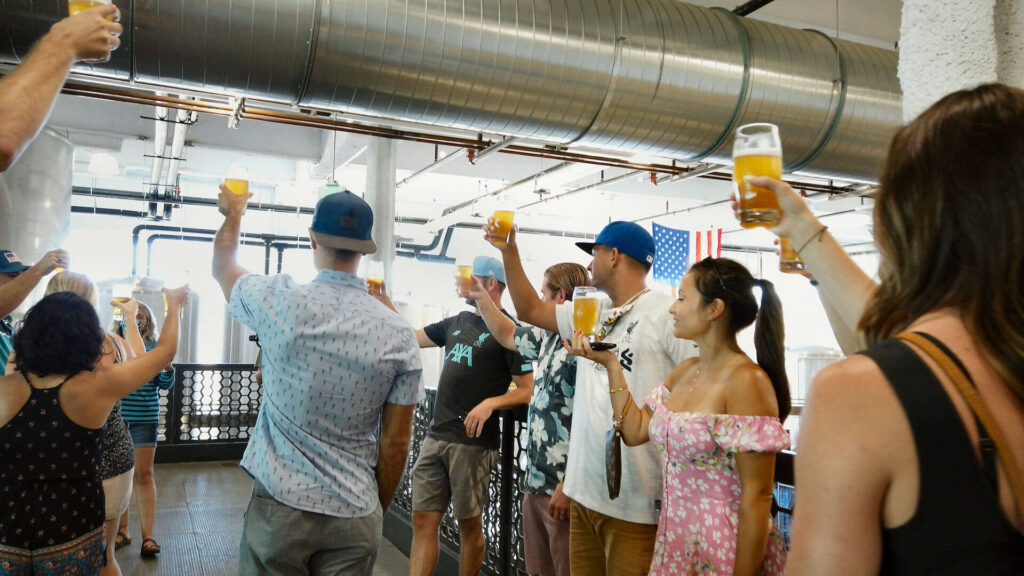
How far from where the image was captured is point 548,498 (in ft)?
9.23

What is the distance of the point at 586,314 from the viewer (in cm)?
205

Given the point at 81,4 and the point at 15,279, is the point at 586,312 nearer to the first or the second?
the point at 81,4

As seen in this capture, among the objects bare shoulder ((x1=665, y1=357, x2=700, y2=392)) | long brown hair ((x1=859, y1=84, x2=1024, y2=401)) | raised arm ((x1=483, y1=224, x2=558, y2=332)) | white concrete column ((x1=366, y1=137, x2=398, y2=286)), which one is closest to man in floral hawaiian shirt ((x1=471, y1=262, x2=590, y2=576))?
raised arm ((x1=483, y1=224, x2=558, y2=332))

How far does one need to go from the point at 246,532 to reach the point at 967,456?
67.9 inches

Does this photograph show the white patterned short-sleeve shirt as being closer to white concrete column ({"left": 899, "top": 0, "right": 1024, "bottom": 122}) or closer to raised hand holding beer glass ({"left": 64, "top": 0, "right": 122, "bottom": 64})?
raised hand holding beer glass ({"left": 64, "top": 0, "right": 122, "bottom": 64})

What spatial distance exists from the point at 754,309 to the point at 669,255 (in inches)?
281

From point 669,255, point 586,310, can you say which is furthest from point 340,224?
point 669,255

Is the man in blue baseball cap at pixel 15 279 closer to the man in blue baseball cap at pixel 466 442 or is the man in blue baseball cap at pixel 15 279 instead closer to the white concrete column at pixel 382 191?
the man in blue baseball cap at pixel 466 442

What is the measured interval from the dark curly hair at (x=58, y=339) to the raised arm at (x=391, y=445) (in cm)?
96

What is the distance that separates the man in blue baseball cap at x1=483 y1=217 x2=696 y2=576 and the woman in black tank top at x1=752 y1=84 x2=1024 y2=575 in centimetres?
132

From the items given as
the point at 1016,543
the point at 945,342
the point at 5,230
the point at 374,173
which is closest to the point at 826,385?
the point at 945,342

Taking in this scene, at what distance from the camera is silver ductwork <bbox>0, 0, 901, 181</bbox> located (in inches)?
105

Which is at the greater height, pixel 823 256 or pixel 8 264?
pixel 823 256

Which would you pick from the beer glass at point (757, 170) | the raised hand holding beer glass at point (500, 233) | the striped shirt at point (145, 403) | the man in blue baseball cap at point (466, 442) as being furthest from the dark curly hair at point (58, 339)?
the striped shirt at point (145, 403)
